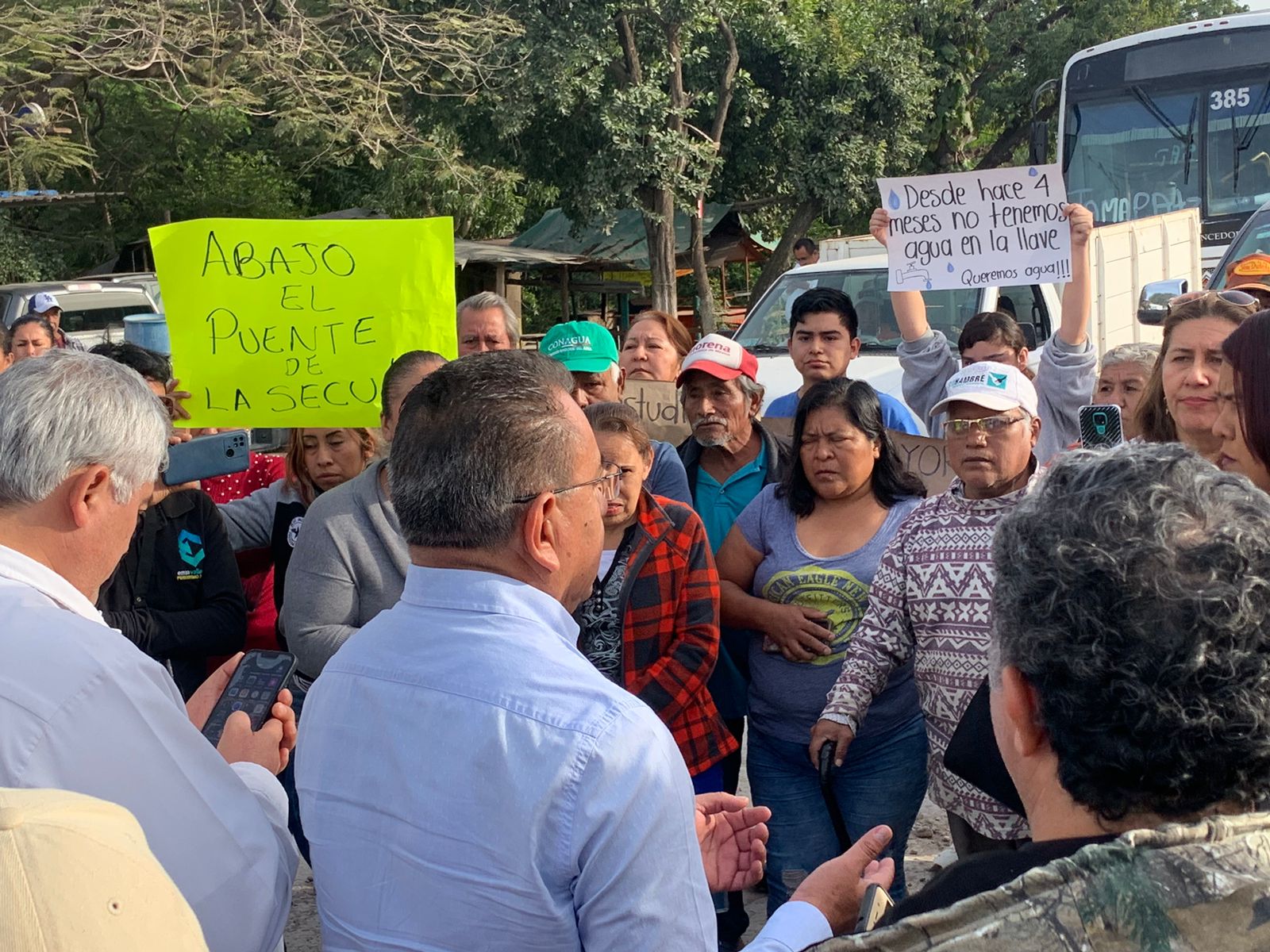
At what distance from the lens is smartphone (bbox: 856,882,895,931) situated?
1627 mm

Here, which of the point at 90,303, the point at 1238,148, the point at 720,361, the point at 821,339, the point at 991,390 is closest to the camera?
the point at 991,390

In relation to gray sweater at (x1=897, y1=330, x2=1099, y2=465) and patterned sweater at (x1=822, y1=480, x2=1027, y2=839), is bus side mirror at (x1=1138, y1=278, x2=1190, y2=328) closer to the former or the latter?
gray sweater at (x1=897, y1=330, x2=1099, y2=465)

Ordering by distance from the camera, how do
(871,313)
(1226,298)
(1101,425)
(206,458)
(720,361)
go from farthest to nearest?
(871,313) < (720,361) < (1226,298) < (1101,425) < (206,458)

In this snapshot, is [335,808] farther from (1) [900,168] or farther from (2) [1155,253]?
(1) [900,168]

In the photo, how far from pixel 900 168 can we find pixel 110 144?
46.1 feet

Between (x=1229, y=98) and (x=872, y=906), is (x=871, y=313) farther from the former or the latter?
(x=872, y=906)

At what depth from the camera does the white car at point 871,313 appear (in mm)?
Result: 7785

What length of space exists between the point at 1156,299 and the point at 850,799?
11.8 ft

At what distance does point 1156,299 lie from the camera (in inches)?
241

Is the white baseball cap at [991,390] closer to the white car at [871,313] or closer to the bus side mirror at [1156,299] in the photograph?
the bus side mirror at [1156,299]

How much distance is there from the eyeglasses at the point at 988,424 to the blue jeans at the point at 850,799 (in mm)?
879

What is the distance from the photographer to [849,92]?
2008cm

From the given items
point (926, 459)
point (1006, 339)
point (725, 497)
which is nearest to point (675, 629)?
point (725, 497)

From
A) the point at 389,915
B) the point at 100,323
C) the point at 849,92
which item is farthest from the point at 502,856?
the point at 849,92
